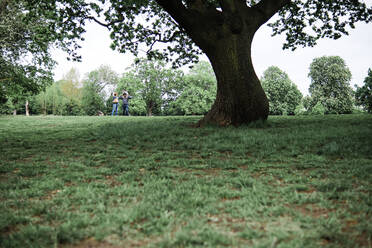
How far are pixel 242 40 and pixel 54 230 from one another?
9314mm

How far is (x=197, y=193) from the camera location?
3.43 meters

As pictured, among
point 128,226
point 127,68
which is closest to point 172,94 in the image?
point 127,68

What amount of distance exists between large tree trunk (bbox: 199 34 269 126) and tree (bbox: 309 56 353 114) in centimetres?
4045

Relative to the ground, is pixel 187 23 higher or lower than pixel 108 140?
higher

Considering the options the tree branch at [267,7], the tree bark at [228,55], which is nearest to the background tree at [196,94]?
the tree branch at [267,7]

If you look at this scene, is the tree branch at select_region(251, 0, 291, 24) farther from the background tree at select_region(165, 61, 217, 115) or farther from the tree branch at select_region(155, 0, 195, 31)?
the background tree at select_region(165, 61, 217, 115)

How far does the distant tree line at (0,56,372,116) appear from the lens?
44875 mm

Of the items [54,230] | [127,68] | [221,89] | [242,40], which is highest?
[127,68]

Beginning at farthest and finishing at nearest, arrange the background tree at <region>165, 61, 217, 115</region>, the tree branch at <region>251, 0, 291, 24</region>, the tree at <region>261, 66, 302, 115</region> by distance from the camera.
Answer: the background tree at <region>165, 61, 217, 115</region> < the tree at <region>261, 66, 302, 115</region> < the tree branch at <region>251, 0, 291, 24</region>

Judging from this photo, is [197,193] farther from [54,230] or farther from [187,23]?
[187,23]

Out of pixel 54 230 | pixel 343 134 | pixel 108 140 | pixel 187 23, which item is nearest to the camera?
pixel 54 230

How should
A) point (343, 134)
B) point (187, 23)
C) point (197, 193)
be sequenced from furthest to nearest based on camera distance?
point (187, 23)
point (343, 134)
point (197, 193)

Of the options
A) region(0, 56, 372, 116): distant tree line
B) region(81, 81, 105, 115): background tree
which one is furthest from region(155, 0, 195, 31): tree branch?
region(81, 81, 105, 115): background tree

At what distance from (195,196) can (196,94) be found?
174 feet
